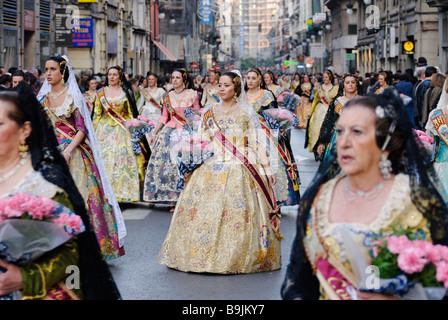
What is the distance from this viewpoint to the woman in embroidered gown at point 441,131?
306 inches

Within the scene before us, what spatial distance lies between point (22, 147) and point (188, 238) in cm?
411

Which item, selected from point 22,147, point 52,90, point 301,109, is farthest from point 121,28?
point 22,147

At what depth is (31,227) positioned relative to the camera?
354 centimetres

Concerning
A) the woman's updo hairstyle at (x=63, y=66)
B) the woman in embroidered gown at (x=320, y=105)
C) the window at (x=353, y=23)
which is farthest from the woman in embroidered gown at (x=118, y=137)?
the window at (x=353, y=23)

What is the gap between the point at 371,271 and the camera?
11.1 feet

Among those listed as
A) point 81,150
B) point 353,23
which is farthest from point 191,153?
point 353,23

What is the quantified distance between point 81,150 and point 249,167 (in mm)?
1573

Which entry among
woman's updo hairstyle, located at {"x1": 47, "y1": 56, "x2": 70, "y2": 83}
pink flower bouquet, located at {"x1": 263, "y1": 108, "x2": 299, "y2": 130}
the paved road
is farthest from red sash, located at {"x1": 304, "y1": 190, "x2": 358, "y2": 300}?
pink flower bouquet, located at {"x1": 263, "y1": 108, "x2": 299, "y2": 130}

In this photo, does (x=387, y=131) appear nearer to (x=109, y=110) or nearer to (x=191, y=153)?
(x=191, y=153)

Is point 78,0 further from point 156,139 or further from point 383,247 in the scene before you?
point 383,247

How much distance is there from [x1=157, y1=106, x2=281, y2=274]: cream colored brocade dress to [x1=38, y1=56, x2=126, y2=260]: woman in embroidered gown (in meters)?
0.57

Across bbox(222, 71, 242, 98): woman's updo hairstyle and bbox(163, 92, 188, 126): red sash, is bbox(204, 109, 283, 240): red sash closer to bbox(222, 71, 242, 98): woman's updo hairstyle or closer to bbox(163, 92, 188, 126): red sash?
bbox(222, 71, 242, 98): woman's updo hairstyle

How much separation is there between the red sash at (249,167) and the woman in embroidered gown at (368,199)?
421 centimetres

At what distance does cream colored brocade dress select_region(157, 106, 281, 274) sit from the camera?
25.3 feet
